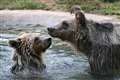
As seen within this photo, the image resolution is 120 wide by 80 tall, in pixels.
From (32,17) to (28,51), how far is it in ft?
25.8

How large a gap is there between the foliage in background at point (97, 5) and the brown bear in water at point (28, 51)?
8153 mm

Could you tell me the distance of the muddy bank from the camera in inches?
656

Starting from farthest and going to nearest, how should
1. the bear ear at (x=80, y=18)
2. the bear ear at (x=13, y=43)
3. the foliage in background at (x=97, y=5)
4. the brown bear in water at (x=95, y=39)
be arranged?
the foliage in background at (x=97, y=5) < the brown bear in water at (x=95, y=39) < the bear ear at (x=80, y=18) < the bear ear at (x=13, y=43)

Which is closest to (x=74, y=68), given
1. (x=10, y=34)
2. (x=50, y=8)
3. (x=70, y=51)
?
(x=70, y=51)

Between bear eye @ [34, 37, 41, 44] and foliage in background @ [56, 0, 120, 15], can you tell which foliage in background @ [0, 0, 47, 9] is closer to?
foliage in background @ [56, 0, 120, 15]

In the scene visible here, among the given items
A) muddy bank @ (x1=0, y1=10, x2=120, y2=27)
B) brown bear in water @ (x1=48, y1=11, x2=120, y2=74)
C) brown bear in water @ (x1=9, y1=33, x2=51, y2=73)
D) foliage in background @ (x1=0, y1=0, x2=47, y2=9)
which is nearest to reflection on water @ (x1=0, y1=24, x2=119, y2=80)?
brown bear in water @ (x1=9, y1=33, x2=51, y2=73)

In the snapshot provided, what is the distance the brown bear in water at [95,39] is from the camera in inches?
394

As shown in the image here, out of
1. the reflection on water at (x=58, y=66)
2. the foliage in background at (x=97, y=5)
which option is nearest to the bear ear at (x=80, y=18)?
the reflection on water at (x=58, y=66)

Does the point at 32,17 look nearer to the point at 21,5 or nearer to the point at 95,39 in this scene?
the point at 21,5

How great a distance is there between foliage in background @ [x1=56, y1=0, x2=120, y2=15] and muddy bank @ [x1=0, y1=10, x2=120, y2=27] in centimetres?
109

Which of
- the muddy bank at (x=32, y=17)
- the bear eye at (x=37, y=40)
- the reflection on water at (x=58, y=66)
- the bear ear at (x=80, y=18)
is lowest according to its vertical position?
the muddy bank at (x=32, y=17)

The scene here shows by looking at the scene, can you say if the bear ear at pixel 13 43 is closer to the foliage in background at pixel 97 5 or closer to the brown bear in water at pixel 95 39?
the brown bear in water at pixel 95 39

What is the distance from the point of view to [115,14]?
17.2 m

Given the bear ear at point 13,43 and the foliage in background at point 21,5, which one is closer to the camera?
the bear ear at point 13,43
